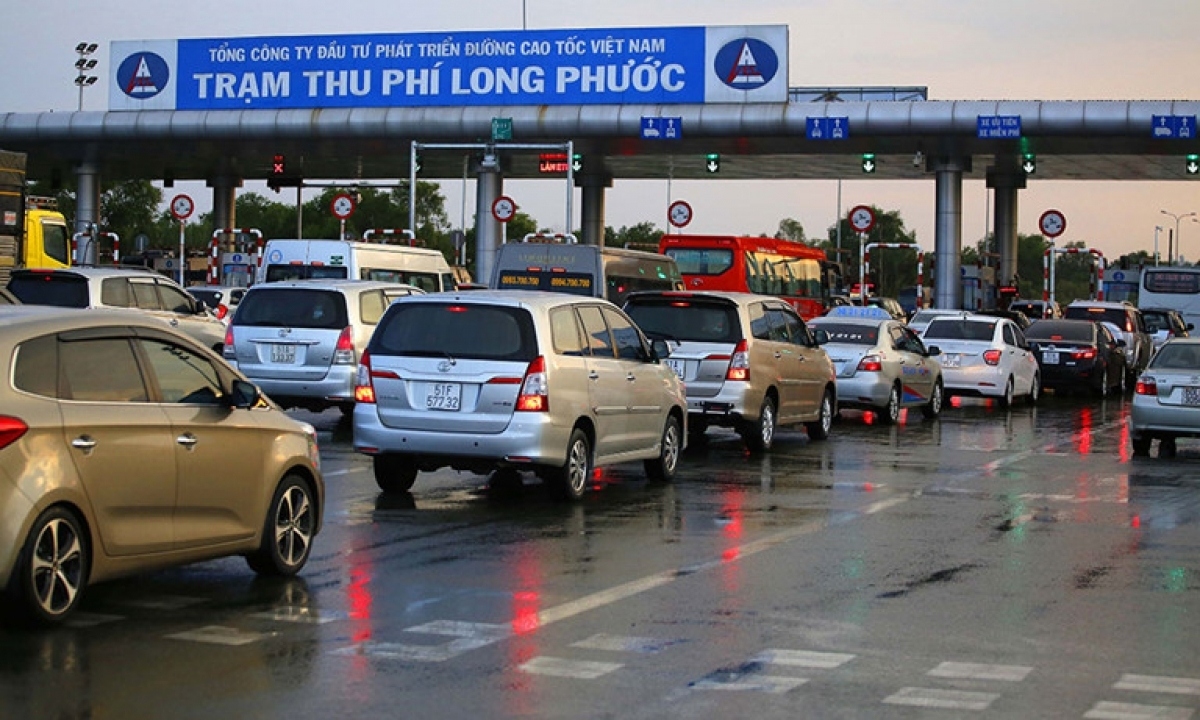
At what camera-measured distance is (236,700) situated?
24.7 ft

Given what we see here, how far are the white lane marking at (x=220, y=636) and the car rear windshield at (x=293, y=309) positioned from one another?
12865 mm

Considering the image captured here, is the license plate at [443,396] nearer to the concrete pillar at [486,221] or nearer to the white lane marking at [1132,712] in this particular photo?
the white lane marking at [1132,712]

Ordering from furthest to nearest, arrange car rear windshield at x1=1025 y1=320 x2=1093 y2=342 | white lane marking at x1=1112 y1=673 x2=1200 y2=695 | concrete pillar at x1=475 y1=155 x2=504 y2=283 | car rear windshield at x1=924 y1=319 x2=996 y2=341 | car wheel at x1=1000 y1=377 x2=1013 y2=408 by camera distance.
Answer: concrete pillar at x1=475 y1=155 x2=504 y2=283, car rear windshield at x1=1025 y1=320 x2=1093 y2=342, car rear windshield at x1=924 y1=319 x2=996 y2=341, car wheel at x1=1000 y1=377 x2=1013 y2=408, white lane marking at x1=1112 y1=673 x2=1200 y2=695

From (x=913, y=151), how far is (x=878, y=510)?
37.1 metres

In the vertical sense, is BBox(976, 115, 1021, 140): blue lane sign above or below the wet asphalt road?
above

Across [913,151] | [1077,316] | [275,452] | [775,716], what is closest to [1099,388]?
[1077,316]

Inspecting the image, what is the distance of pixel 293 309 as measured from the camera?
2203 centimetres

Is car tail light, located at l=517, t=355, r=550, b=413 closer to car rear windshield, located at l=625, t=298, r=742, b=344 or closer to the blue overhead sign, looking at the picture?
car rear windshield, located at l=625, t=298, r=742, b=344

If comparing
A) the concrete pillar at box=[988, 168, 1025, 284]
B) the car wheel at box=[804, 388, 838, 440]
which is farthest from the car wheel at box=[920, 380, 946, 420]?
Answer: the concrete pillar at box=[988, 168, 1025, 284]

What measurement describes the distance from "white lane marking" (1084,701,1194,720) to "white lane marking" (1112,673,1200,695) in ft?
1.18

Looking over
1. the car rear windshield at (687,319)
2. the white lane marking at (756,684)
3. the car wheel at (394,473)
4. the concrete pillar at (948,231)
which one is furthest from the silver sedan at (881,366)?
the concrete pillar at (948,231)

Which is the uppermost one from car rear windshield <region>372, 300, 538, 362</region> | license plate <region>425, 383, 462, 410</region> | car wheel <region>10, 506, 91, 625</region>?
car rear windshield <region>372, 300, 538, 362</region>

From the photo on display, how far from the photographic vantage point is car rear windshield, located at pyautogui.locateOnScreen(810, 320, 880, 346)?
2680cm

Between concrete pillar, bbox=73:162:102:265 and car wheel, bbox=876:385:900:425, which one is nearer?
car wheel, bbox=876:385:900:425
